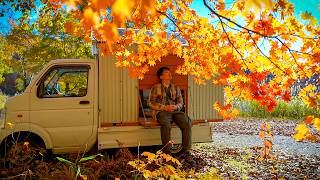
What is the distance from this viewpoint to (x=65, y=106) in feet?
21.5

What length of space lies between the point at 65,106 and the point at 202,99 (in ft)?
8.26

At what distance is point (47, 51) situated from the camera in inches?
534

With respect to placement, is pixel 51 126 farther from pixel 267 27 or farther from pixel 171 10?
pixel 267 27

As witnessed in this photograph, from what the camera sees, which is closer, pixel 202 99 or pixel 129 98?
pixel 129 98

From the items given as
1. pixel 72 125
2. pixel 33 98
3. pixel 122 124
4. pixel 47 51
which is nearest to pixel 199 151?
pixel 122 124

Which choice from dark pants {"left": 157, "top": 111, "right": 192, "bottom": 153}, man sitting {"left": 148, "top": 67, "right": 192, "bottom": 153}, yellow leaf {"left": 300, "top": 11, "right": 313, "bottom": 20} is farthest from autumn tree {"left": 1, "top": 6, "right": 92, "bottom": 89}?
yellow leaf {"left": 300, "top": 11, "right": 313, "bottom": 20}

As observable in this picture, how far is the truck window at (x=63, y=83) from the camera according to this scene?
657 centimetres

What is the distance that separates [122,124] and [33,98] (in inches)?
60.2

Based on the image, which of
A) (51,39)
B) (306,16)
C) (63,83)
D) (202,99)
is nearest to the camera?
(306,16)

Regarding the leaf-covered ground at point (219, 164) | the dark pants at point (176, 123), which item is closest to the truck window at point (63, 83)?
the leaf-covered ground at point (219, 164)

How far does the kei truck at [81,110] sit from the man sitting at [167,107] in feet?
0.76

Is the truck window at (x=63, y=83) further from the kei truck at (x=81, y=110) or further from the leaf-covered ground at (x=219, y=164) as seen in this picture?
the leaf-covered ground at (x=219, y=164)

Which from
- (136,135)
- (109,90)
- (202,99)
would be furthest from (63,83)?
(202,99)

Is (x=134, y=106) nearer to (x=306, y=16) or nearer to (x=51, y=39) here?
(x=306, y=16)
